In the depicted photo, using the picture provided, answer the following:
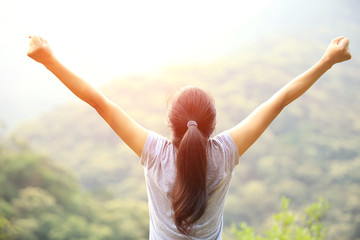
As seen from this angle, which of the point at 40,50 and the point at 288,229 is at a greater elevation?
the point at 40,50

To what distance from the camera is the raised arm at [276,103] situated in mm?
759

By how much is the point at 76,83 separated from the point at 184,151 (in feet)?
0.87

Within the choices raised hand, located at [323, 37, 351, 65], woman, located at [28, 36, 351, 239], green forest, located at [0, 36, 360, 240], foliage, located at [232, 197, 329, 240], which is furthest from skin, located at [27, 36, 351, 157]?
green forest, located at [0, 36, 360, 240]

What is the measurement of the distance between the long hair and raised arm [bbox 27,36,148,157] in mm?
92

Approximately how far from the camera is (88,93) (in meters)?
0.70

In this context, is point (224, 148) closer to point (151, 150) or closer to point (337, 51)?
point (151, 150)

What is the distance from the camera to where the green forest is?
11.4 feet

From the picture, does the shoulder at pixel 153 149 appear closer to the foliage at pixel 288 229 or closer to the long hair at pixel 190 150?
the long hair at pixel 190 150

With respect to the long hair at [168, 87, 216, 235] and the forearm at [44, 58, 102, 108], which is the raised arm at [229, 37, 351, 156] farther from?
the forearm at [44, 58, 102, 108]

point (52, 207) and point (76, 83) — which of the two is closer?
point (76, 83)

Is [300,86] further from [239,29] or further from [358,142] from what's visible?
[239,29]

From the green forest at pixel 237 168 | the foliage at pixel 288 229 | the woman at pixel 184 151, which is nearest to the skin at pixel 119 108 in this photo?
the woman at pixel 184 151

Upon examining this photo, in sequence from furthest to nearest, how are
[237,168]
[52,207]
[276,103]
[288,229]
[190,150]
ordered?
[237,168], [52,207], [288,229], [276,103], [190,150]

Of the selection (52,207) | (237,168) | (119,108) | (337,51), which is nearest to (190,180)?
(119,108)
